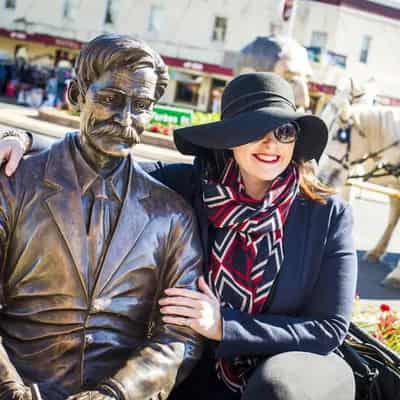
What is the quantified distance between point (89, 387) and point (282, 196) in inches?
41.1

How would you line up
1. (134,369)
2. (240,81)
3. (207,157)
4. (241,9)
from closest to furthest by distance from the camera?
1. (134,369)
2. (240,81)
3. (207,157)
4. (241,9)

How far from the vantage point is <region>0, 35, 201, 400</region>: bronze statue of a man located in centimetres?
199

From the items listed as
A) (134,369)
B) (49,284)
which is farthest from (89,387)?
(49,284)

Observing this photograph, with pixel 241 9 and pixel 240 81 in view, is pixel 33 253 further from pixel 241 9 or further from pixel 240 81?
pixel 241 9

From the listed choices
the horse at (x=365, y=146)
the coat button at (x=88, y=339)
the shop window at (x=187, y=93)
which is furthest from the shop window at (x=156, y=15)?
the coat button at (x=88, y=339)

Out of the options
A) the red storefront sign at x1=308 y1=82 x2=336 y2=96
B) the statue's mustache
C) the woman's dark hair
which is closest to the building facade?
the red storefront sign at x1=308 y1=82 x2=336 y2=96

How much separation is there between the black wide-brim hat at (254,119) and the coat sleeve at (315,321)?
0.39m

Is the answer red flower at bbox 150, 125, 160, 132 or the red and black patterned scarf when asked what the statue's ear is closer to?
the red and black patterned scarf

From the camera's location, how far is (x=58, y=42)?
30891 mm

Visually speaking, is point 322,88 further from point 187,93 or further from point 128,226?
point 128,226

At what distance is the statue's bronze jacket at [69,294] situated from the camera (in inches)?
79.0

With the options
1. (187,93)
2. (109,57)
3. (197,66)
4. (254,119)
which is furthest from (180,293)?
(187,93)

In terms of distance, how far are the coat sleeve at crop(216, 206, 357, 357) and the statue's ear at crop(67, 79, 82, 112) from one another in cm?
90

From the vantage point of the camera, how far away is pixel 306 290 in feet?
8.14
